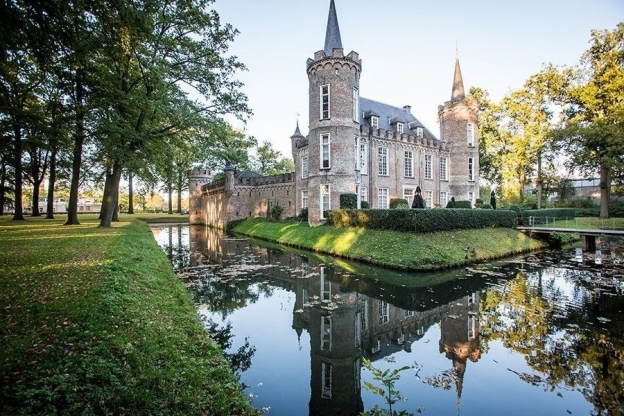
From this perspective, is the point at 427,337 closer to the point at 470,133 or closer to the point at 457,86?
the point at 470,133

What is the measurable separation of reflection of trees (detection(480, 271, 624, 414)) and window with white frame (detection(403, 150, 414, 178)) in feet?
69.2

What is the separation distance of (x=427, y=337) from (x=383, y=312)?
163 cm

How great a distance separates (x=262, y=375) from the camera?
221 inches

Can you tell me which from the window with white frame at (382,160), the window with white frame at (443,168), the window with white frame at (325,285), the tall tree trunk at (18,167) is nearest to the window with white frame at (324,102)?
the window with white frame at (382,160)

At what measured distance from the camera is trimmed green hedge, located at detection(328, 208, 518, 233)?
1630 centimetres

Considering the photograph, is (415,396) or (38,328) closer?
(38,328)

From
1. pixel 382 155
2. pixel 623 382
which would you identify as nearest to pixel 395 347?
pixel 623 382

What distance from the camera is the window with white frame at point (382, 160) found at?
28.5 m

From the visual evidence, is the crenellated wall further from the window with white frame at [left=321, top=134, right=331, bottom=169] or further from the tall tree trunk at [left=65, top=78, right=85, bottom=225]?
the tall tree trunk at [left=65, top=78, right=85, bottom=225]

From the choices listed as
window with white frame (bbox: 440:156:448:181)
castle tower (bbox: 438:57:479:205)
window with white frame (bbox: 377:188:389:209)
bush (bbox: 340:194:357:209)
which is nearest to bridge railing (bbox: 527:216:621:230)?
castle tower (bbox: 438:57:479:205)

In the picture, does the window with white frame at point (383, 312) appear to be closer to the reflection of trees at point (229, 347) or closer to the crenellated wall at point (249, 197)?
the reflection of trees at point (229, 347)

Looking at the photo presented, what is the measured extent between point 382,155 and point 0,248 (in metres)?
25.1

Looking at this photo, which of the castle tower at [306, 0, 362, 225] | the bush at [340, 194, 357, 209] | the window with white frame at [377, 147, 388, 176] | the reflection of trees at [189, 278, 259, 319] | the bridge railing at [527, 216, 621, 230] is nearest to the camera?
the reflection of trees at [189, 278, 259, 319]

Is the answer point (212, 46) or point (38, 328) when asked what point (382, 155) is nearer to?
point (212, 46)
